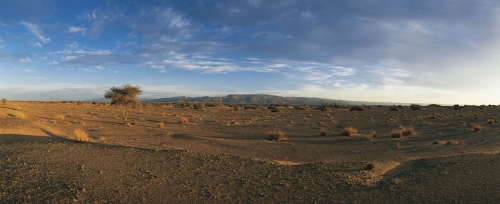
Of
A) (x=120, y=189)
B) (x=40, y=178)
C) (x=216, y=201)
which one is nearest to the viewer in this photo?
(x=216, y=201)

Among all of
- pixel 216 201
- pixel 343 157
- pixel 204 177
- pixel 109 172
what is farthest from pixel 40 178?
pixel 343 157

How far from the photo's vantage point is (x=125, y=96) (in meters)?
A: 36.8

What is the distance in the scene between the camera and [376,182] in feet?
31.8

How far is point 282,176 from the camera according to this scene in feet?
33.8

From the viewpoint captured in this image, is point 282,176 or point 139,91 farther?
point 139,91

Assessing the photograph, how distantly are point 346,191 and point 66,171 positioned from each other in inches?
337

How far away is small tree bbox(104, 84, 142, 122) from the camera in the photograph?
120 feet

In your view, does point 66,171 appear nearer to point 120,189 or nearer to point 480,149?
point 120,189

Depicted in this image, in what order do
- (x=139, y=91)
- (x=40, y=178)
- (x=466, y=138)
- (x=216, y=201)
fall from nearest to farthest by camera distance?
1. (x=216, y=201)
2. (x=40, y=178)
3. (x=466, y=138)
4. (x=139, y=91)

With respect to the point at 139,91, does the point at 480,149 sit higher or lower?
lower

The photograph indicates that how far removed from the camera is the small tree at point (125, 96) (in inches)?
1443

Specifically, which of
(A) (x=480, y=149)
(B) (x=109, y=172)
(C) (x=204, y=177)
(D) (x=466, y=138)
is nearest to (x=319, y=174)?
(C) (x=204, y=177)

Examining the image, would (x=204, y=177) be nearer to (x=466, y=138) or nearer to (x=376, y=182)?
(x=376, y=182)

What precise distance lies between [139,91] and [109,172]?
29.1 meters
